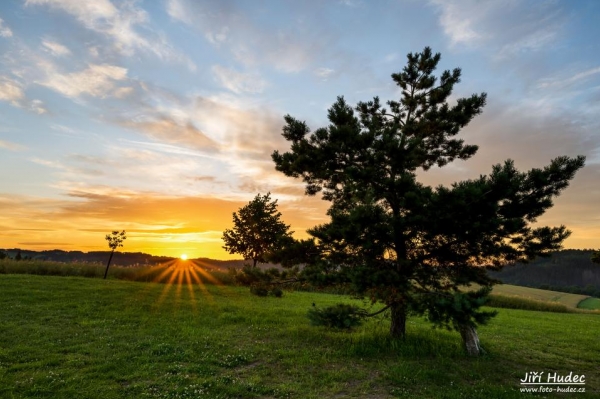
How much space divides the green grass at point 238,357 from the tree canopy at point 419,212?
1.82m

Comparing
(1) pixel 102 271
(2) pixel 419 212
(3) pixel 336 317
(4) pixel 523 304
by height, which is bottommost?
(4) pixel 523 304

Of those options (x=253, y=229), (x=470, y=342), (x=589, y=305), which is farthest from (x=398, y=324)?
(x=589, y=305)

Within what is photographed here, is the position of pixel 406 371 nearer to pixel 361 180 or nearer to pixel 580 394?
pixel 580 394

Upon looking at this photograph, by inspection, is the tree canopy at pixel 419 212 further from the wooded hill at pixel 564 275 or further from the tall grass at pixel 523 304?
the wooded hill at pixel 564 275

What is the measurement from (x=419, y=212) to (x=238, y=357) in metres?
8.36

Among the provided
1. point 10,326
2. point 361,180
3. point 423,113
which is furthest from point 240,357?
point 423,113

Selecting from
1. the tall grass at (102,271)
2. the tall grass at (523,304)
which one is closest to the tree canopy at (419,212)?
the tall grass at (102,271)

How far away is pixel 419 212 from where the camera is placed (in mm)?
11898

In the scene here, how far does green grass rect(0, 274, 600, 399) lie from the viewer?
973 centimetres

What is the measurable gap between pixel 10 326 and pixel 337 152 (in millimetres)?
16907

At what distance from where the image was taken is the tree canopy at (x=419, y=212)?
11.3m

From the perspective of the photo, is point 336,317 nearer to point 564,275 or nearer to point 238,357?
point 238,357

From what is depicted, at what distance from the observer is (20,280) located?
28.7 metres

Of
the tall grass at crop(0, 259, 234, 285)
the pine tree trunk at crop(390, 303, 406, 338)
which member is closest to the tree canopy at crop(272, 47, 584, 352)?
the pine tree trunk at crop(390, 303, 406, 338)
